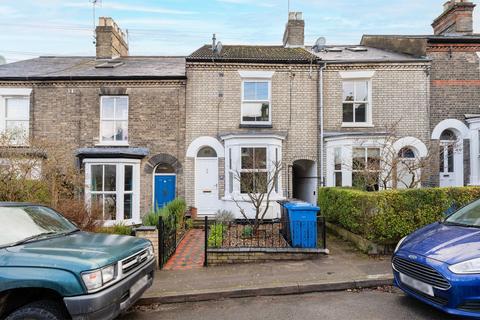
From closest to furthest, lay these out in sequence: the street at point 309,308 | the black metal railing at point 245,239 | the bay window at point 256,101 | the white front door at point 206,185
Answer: the street at point 309,308
the black metal railing at point 245,239
the white front door at point 206,185
the bay window at point 256,101

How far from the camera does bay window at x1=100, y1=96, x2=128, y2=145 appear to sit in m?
13.0

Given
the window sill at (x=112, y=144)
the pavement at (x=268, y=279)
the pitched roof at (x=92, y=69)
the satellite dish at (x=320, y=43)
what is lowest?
the pavement at (x=268, y=279)

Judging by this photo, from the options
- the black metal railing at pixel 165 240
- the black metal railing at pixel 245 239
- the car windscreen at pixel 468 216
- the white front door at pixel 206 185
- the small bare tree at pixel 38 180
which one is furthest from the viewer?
the white front door at pixel 206 185

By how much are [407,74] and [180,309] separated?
12229mm

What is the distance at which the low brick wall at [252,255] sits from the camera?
6.73 m

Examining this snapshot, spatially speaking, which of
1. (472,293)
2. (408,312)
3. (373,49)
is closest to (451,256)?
(472,293)

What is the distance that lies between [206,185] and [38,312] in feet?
30.8

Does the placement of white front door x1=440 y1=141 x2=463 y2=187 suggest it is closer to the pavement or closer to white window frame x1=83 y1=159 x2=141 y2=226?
the pavement

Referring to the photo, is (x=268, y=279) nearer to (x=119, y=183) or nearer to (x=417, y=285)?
(x=417, y=285)

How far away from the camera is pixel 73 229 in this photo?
4.98 meters

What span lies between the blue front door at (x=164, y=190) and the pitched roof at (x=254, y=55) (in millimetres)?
4837

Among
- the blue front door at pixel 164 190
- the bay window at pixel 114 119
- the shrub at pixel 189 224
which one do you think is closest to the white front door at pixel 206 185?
the blue front door at pixel 164 190

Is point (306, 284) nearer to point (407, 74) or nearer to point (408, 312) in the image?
point (408, 312)

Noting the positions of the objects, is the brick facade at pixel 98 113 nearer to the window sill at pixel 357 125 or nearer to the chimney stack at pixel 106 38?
the chimney stack at pixel 106 38
